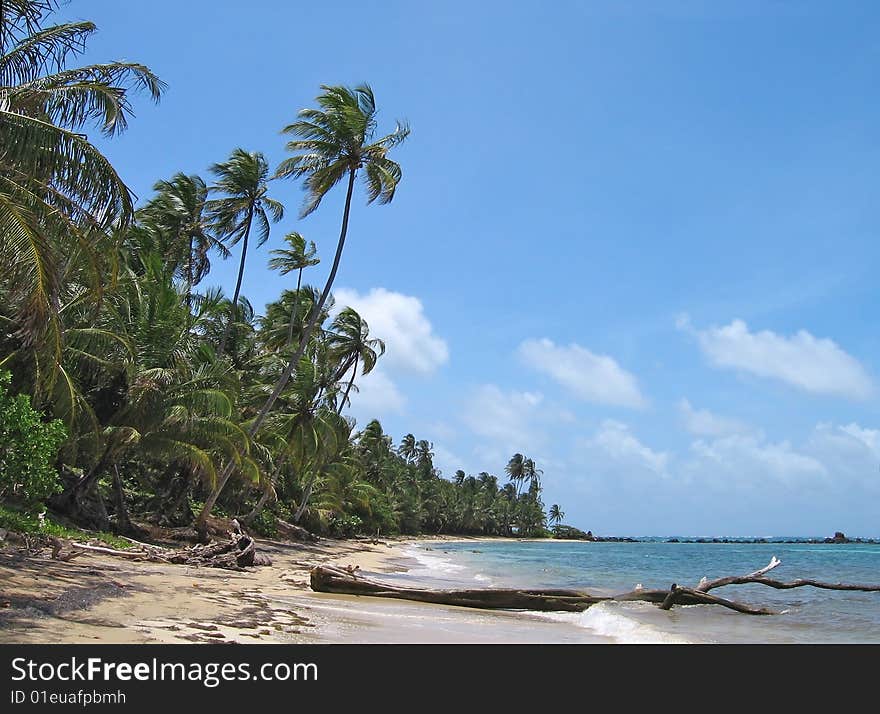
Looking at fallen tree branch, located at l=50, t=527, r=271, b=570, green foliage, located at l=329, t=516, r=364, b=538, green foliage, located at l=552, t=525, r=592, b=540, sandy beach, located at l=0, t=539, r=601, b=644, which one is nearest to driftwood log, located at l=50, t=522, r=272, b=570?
fallen tree branch, located at l=50, t=527, r=271, b=570

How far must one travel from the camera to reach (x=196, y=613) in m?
8.26

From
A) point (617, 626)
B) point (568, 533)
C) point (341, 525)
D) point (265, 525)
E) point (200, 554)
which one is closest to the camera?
point (617, 626)

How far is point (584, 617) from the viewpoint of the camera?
11.7 meters

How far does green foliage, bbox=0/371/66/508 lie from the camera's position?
10.1m

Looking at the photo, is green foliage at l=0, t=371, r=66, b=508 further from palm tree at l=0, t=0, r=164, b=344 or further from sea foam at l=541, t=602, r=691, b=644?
sea foam at l=541, t=602, r=691, b=644

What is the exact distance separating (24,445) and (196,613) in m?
4.52

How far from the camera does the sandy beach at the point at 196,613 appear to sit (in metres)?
6.49

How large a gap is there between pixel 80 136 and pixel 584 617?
1106 centimetres

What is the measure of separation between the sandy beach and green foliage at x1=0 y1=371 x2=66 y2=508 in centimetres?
118

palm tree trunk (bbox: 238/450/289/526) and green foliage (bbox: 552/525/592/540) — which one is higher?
palm tree trunk (bbox: 238/450/289/526)

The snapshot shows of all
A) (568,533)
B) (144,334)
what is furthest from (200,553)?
(568,533)

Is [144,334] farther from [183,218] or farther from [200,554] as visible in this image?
[183,218]

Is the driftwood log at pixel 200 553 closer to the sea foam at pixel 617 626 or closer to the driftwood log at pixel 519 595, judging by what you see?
the driftwood log at pixel 519 595
